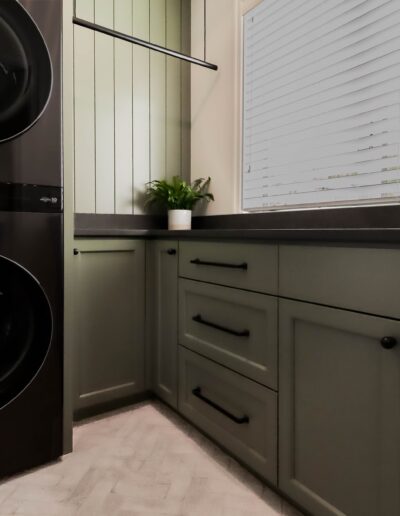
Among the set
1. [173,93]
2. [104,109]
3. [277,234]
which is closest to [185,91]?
[173,93]

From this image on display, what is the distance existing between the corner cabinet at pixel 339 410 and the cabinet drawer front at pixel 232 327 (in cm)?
6

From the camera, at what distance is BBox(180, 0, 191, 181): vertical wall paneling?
89.5 inches

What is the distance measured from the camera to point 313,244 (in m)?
1.04

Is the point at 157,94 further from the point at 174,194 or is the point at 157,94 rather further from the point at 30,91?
the point at 30,91

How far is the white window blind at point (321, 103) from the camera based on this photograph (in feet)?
4.55

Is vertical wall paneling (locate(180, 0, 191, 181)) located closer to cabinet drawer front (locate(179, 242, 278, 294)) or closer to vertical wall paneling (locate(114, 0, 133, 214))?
vertical wall paneling (locate(114, 0, 133, 214))

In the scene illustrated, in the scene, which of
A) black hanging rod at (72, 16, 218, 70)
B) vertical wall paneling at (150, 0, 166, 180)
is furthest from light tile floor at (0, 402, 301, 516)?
black hanging rod at (72, 16, 218, 70)

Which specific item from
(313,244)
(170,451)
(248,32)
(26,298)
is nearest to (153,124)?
(248,32)

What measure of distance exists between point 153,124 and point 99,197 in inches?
21.7

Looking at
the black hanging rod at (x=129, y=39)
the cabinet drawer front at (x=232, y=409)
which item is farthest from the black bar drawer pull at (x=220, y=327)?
the black hanging rod at (x=129, y=39)

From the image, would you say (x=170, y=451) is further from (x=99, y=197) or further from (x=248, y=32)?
(x=248, y=32)

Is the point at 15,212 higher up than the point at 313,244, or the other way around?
the point at 15,212

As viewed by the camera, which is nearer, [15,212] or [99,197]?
[15,212]

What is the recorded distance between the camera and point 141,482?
1.30m
